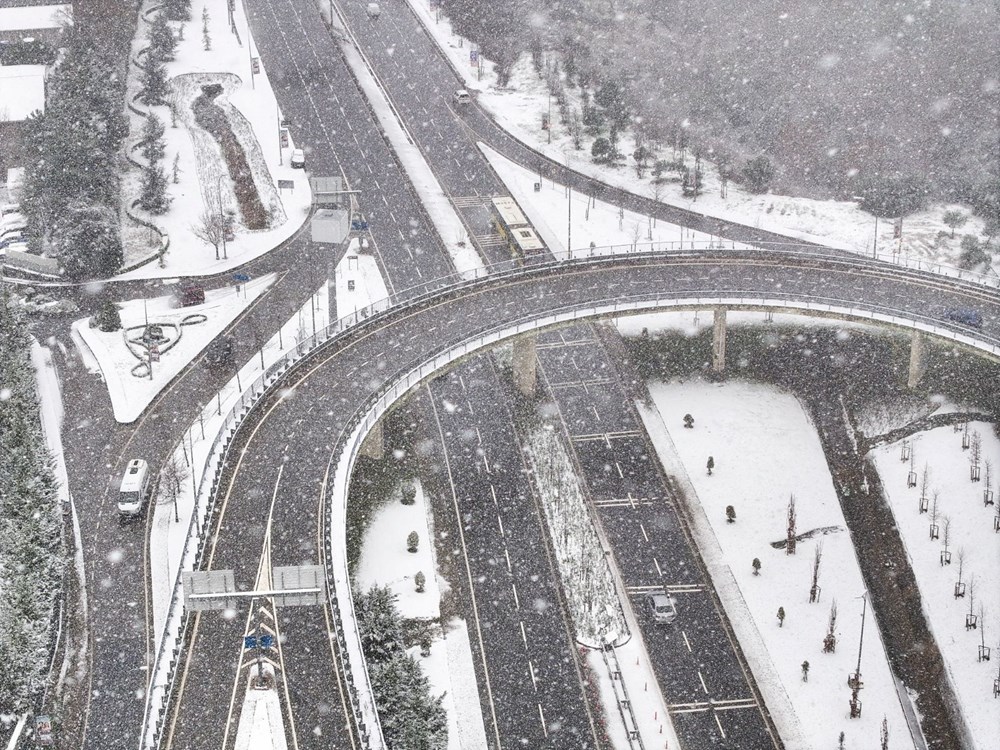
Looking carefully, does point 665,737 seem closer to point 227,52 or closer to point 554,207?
point 554,207

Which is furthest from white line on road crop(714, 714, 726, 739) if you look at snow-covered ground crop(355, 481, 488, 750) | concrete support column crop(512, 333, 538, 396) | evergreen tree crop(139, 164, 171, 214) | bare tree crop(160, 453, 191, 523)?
evergreen tree crop(139, 164, 171, 214)

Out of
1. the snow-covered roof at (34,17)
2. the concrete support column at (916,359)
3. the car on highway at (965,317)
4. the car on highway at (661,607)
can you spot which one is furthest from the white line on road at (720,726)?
the snow-covered roof at (34,17)

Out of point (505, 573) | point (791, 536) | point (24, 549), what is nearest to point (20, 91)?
point (24, 549)

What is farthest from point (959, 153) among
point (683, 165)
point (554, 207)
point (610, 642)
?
point (610, 642)

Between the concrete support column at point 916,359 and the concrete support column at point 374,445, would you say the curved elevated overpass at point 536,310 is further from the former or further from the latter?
the concrete support column at point 374,445

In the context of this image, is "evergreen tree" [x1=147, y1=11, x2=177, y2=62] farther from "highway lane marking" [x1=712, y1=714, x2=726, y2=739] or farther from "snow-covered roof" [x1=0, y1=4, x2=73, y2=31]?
"highway lane marking" [x1=712, y1=714, x2=726, y2=739]
